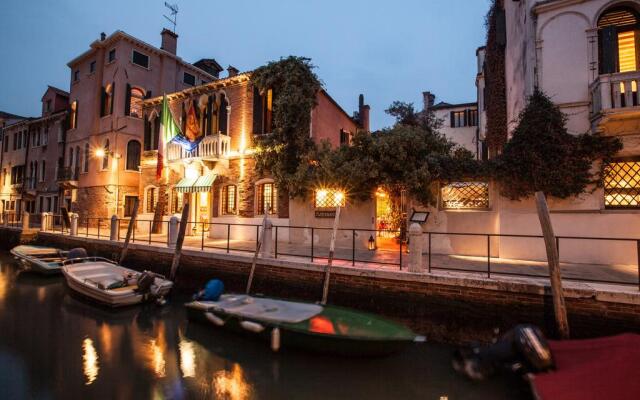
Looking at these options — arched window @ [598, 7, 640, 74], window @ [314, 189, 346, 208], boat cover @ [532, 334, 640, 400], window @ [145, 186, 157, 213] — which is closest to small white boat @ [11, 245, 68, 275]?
window @ [145, 186, 157, 213]

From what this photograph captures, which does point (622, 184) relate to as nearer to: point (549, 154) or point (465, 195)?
point (549, 154)

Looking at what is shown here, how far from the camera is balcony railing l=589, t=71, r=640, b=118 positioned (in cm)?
793

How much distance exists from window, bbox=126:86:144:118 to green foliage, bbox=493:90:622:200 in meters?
20.7

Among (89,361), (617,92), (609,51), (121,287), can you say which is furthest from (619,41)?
(121,287)

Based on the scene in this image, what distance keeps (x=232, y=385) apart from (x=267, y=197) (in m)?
9.41

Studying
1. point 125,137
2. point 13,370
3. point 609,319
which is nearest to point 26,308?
point 13,370

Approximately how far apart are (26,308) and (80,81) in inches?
752

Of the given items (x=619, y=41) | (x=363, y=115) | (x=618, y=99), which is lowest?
(x=618, y=99)

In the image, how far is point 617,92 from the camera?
26.4 feet

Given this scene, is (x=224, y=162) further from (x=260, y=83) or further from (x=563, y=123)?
(x=563, y=123)

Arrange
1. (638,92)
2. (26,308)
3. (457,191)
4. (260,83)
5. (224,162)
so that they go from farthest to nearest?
(224,162) < (260,83) < (457,191) < (26,308) < (638,92)

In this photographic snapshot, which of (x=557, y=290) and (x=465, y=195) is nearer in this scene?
(x=557, y=290)

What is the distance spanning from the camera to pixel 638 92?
789 centimetres

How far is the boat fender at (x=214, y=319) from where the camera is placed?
23.1 feet
